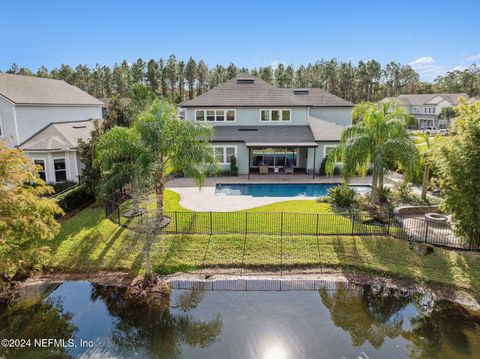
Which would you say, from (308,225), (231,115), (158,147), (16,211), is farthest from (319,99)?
(16,211)

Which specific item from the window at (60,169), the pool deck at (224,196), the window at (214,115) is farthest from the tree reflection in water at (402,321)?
the window at (214,115)

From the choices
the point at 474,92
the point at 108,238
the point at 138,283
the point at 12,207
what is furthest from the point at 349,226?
the point at 474,92

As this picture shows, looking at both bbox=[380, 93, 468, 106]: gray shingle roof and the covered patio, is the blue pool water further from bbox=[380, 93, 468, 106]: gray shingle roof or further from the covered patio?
bbox=[380, 93, 468, 106]: gray shingle roof

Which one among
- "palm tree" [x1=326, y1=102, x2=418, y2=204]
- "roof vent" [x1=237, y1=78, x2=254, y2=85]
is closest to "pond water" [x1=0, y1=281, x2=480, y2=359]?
"palm tree" [x1=326, y1=102, x2=418, y2=204]

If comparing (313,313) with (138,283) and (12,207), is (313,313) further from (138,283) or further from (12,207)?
(12,207)

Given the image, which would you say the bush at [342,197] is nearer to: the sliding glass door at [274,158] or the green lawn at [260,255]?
the green lawn at [260,255]

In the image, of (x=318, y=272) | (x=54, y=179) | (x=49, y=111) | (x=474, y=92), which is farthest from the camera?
(x=474, y=92)

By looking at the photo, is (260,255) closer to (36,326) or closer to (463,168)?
(36,326)
